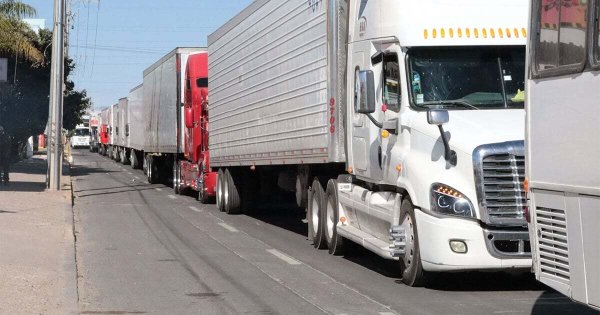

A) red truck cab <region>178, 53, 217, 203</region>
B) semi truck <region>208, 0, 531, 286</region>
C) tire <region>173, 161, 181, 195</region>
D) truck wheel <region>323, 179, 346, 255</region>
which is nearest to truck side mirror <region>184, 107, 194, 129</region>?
red truck cab <region>178, 53, 217, 203</region>

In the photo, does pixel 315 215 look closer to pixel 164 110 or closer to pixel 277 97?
pixel 277 97

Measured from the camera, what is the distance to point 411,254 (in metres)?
11.4

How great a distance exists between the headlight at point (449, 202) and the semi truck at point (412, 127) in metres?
0.01

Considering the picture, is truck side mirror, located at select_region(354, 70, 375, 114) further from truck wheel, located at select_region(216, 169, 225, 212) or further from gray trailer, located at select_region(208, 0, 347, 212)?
truck wheel, located at select_region(216, 169, 225, 212)

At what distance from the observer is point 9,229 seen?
A: 17.7 metres

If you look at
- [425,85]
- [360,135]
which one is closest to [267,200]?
[360,135]

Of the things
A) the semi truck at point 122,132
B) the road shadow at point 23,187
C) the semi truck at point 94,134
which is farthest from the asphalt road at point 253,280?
the semi truck at point 94,134

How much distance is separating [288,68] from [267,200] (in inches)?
265

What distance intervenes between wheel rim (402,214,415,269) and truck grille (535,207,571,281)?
334 cm

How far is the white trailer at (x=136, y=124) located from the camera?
42031mm

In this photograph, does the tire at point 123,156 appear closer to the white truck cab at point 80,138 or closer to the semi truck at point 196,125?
the semi truck at point 196,125

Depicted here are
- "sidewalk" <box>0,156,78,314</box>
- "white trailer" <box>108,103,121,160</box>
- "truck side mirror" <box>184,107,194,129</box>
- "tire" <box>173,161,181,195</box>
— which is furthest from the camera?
"white trailer" <box>108,103,121,160</box>

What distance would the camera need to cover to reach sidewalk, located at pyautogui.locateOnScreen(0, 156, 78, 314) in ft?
33.9

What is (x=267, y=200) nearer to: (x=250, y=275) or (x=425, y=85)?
(x=250, y=275)
